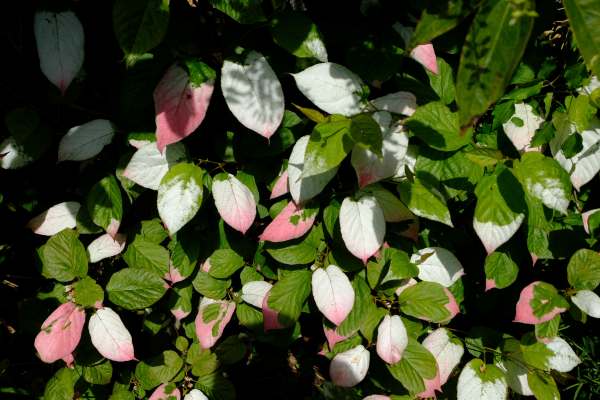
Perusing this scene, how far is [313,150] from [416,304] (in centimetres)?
74

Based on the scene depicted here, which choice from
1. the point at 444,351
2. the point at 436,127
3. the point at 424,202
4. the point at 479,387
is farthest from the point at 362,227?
the point at 479,387

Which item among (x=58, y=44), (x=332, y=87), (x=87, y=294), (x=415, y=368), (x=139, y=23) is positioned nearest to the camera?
(x=139, y=23)

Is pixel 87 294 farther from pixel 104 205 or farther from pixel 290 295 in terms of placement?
pixel 290 295

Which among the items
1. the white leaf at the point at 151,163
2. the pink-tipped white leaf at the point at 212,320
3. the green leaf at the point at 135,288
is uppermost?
the white leaf at the point at 151,163

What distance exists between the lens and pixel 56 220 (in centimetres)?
144

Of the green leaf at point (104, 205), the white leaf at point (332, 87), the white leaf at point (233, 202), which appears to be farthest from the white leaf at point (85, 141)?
the white leaf at point (332, 87)

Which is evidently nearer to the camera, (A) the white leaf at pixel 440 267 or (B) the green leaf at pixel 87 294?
(B) the green leaf at pixel 87 294

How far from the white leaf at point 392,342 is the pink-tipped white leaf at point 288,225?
0.45 m

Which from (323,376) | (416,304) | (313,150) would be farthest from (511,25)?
(323,376)

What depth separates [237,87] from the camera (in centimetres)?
109

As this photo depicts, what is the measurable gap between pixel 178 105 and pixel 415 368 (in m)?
1.17

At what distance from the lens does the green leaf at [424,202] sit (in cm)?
122

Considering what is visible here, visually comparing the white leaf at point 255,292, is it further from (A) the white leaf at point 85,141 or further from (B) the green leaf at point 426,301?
(A) the white leaf at point 85,141

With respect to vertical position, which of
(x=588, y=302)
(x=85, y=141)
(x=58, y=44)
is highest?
(x=58, y=44)
